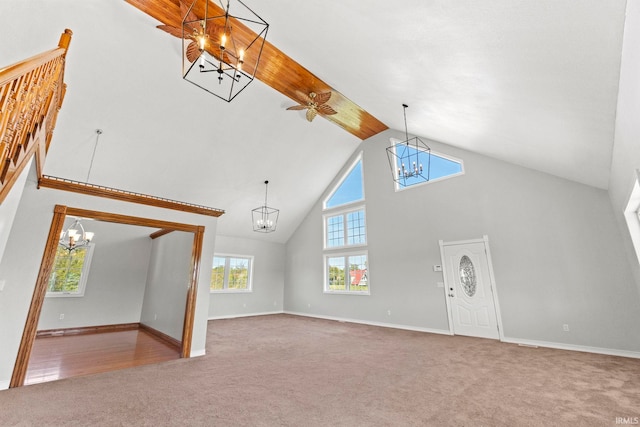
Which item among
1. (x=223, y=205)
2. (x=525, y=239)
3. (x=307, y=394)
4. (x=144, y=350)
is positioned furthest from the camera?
(x=223, y=205)

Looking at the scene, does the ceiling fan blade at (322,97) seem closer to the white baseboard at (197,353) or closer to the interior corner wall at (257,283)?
the white baseboard at (197,353)

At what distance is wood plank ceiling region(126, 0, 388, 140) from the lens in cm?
371

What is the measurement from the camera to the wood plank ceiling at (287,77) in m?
3.71

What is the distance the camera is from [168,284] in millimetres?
6004

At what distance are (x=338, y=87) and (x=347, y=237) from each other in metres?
4.60

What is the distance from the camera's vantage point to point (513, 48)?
2.38 meters

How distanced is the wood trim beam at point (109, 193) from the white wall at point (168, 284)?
1053mm

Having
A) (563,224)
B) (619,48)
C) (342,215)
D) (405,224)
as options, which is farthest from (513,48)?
(342,215)

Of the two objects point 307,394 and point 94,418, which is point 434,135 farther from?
point 94,418

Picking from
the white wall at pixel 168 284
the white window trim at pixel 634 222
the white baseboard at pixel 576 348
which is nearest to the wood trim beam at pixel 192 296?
the white wall at pixel 168 284

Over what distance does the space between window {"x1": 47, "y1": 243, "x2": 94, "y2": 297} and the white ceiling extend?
2696 millimetres

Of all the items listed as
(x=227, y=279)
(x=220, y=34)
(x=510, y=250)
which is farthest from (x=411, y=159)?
(x=227, y=279)

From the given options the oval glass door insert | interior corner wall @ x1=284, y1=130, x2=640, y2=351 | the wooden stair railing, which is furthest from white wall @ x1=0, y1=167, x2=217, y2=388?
the oval glass door insert

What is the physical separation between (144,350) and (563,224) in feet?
26.0
